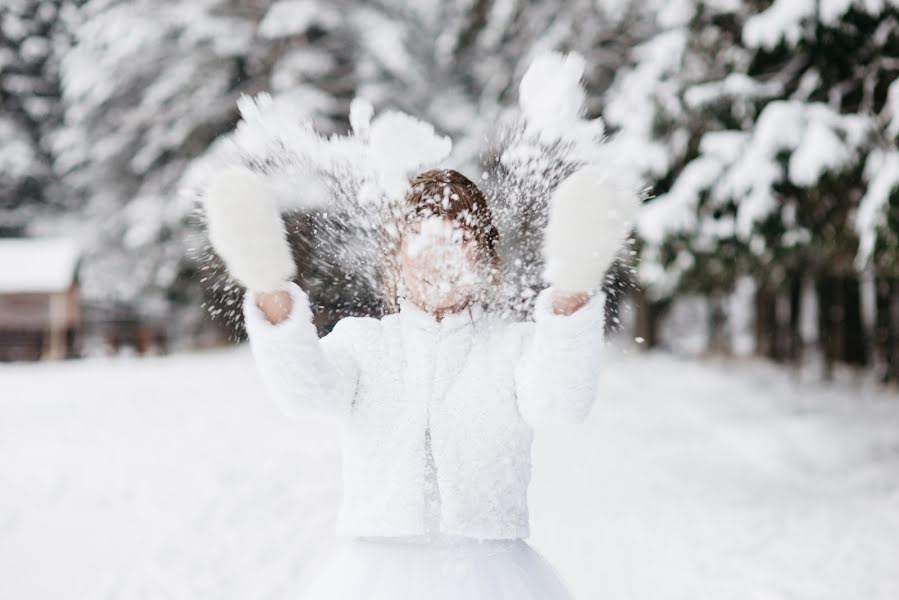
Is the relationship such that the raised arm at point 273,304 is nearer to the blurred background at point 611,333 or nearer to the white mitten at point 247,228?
the white mitten at point 247,228

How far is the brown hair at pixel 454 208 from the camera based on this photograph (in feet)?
6.77

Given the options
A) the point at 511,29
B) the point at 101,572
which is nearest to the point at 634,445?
the point at 101,572

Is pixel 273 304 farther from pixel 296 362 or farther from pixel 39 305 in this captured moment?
pixel 39 305

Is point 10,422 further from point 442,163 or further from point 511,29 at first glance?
point 511,29

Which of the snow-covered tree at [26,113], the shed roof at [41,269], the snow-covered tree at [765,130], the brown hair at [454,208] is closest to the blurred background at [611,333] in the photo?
the snow-covered tree at [765,130]

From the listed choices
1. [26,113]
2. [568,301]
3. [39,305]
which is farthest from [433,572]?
[26,113]

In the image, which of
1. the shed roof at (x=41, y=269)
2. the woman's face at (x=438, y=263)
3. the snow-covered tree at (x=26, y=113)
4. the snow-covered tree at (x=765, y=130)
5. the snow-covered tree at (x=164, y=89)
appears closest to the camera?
the woman's face at (x=438, y=263)

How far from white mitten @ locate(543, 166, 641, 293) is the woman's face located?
0.31 m

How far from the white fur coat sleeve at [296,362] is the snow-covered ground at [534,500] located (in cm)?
289

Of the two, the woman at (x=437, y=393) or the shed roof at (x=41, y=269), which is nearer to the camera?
the woman at (x=437, y=393)

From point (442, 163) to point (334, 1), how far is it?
12.6 m

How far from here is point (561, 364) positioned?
1.86 m

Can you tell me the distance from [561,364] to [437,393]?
332mm

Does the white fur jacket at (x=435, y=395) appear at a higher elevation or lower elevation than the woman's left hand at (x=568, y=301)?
lower
